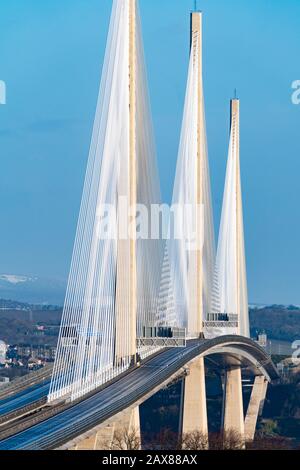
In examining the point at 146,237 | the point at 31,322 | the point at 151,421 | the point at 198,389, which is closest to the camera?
the point at 146,237

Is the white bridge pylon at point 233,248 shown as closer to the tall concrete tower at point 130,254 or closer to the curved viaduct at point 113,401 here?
the curved viaduct at point 113,401

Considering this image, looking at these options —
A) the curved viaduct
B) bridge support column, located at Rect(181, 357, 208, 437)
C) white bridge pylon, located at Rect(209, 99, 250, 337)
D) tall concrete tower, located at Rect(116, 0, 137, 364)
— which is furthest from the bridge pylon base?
tall concrete tower, located at Rect(116, 0, 137, 364)

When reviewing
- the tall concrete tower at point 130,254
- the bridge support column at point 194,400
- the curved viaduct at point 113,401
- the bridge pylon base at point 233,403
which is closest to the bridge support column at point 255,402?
the bridge pylon base at point 233,403

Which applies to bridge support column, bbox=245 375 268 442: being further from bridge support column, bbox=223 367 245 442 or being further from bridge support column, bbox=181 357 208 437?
bridge support column, bbox=181 357 208 437

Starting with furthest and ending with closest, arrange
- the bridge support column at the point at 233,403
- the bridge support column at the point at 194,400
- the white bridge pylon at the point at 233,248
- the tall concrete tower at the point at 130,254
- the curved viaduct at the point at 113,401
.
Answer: the white bridge pylon at the point at 233,248
the bridge support column at the point at 233,403
the bridge support column at the point at 194,400
the tall concrete tower at the point at 130,254
the curved viaduct at the point at 113,401
